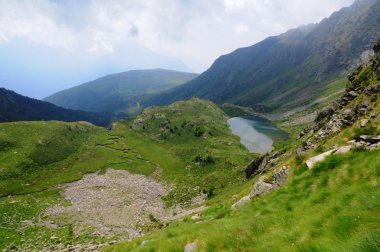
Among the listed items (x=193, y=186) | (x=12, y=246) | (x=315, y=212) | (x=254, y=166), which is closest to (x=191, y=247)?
(x=315, y=212)

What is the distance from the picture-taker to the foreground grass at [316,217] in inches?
356

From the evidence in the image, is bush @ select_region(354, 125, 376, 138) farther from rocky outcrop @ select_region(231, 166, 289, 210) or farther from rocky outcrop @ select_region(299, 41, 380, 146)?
rocky outcrop @ select_region(231, 166, 289, 210)

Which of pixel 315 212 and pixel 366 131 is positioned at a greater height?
pixel 366 131

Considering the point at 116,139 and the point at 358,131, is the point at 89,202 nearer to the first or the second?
the point at 358,131

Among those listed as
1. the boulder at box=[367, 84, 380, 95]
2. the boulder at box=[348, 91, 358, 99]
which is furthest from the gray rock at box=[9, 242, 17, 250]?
the boulder at box=[348, 91, 358, 99]

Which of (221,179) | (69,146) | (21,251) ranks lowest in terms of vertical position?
(221,179)

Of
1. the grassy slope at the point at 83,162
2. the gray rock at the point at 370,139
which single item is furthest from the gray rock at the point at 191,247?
the grassy slope at the point at 83,162

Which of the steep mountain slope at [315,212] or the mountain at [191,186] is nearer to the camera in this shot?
the steep mountain slope at [315,212]

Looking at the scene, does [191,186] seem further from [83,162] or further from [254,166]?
[83,162]

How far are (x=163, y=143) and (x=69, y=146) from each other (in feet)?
150

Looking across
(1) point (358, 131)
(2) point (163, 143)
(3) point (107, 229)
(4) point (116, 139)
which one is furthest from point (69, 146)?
(1) point (358, 131)

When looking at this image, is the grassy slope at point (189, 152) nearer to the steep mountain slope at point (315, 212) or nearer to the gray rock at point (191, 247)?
the steep mountain slope at point (315, 212)

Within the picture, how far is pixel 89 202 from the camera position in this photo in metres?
77.1

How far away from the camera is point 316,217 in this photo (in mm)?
12938
